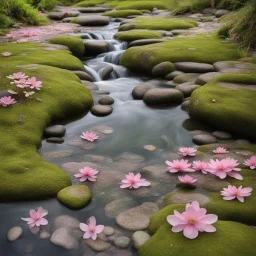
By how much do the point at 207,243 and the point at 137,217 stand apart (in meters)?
0.75

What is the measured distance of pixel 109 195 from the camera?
3.45 metres

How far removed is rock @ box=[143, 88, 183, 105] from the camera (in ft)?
18.5

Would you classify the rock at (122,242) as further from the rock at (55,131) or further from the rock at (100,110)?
the rock at (100,110)

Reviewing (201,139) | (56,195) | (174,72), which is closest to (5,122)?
(56,195)

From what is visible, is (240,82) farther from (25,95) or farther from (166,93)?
(25,95)

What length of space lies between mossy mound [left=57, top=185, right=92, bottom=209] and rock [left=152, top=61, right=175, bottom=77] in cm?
413

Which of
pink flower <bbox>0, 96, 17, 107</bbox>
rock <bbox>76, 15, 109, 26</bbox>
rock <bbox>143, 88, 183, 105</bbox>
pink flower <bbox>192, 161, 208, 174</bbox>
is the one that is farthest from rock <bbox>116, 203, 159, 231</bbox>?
rock <bbox>76, 15, 109, 26</bbox>

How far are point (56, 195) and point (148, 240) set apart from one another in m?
1.09

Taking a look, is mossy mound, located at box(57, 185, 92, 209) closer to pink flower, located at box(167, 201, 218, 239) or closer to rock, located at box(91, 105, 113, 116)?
pink flower, located at box(167, 201, 218, 239)

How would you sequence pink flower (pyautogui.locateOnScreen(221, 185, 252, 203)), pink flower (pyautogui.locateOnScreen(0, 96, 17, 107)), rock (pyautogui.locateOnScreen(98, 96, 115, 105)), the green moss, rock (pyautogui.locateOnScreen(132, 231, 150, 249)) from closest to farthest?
rock (pyautogui.locateOnScreen(132, 231, 150, 249)), pink flower (pyautogui.locateOnScreen(221, 185, 252, 203)), pink flower (pyautogui.locateOnScreen(0, 96, 17, 107)), rock (pyautogui.locateOnScreen(98, 96, 115, 105)), the green moss

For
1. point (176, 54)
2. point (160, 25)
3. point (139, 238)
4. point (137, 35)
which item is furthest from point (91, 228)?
point (160, 25)

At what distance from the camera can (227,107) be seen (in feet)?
15.9

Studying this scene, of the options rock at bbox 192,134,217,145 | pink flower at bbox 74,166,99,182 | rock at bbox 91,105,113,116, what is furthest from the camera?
rock at bbox 91,105,113,116

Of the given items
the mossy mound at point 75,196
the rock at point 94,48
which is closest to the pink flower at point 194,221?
the mossy mound at point 75,196
